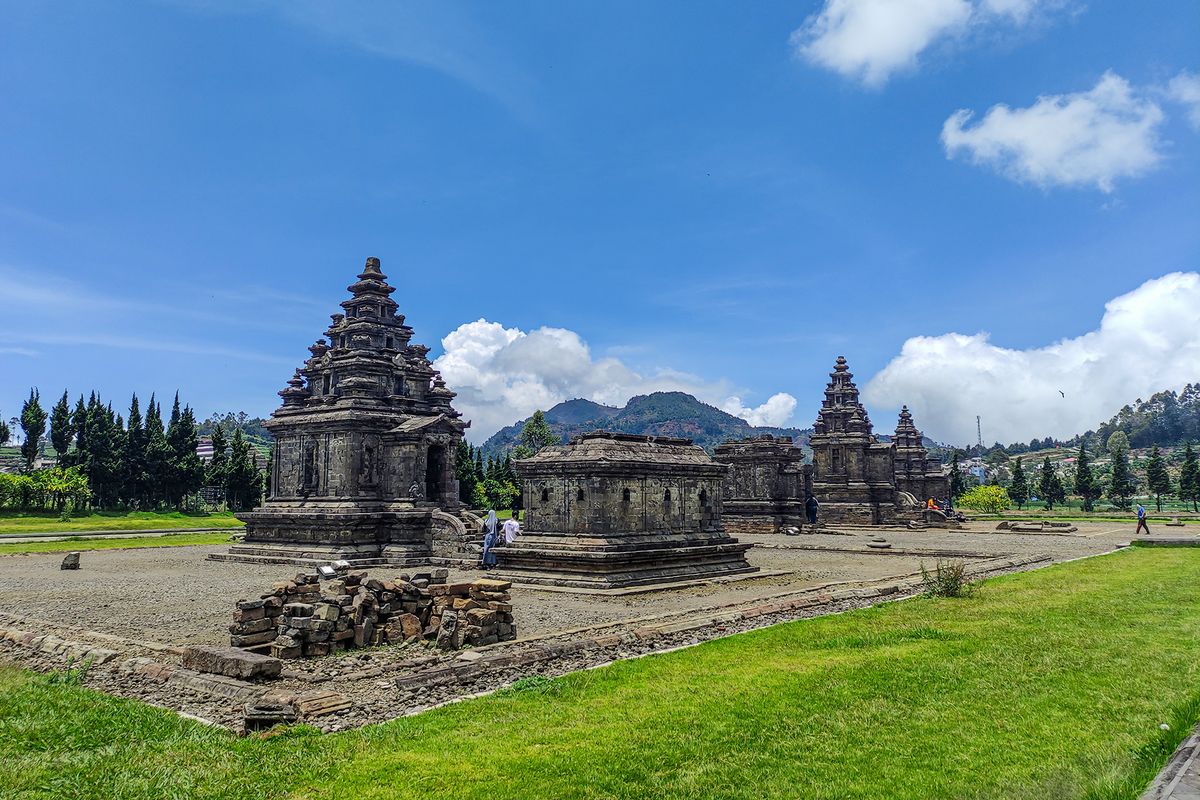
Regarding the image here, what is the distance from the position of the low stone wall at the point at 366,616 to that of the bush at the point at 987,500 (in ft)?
238

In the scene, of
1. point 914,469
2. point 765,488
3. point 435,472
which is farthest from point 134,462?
point 914,469

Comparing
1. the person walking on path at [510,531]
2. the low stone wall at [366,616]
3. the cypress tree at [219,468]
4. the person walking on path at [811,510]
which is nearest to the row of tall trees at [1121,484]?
the person walking on path at [811,510]

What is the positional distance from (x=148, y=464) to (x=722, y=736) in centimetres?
6512

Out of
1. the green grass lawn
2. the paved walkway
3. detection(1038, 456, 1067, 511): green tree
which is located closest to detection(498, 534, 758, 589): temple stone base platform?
the green grass lawn

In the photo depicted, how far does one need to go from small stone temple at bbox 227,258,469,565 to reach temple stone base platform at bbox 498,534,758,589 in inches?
313

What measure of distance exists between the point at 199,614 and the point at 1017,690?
1336 centimetres

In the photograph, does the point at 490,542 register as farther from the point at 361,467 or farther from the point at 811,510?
the point at 811,510

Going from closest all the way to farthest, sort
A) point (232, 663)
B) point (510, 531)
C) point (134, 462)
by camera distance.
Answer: point (232, 663), point (510, 531), point (134, 462)

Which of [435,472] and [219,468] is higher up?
[219,468]

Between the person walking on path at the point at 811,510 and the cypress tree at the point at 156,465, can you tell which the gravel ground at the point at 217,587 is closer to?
the person walking on path at the point at 811,510

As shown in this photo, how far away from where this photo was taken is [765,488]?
4344 centimetres

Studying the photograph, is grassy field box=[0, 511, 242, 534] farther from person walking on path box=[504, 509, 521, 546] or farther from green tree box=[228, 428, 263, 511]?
person walking on path box=[504, 509, 521, 546]

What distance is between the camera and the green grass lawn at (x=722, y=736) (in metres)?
5.84

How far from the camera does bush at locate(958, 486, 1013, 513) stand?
7356 cm
